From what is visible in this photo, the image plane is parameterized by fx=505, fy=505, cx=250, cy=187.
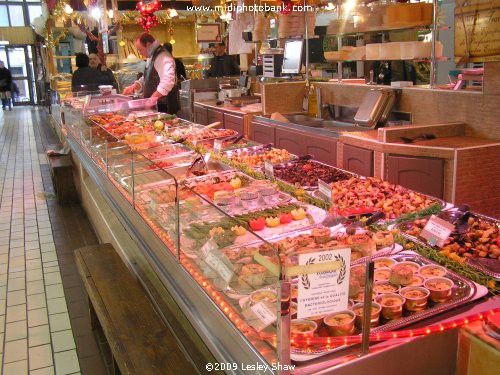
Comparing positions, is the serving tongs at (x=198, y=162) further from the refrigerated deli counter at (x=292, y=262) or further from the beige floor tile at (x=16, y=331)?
the beige floor tile at (x=16, y=331)

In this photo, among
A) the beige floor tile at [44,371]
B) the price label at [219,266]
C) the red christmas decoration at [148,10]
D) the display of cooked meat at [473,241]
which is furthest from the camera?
the red christmas decoration at [148,10]

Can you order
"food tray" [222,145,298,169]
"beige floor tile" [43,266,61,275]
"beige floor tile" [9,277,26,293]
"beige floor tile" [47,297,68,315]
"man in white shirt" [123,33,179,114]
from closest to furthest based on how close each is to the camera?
"beige floor tile" [47,297,68,315]
"food tray" [222,145,298,169]
"beige floor tile" [9,277,26,293]
"beige floor tile" [43,266,61,275]
"man in white shirt" [123,33,179,114]

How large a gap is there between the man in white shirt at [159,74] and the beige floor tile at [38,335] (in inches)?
164

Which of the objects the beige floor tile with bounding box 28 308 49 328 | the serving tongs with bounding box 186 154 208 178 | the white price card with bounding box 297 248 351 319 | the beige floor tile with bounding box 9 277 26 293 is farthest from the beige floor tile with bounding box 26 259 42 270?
the white price card with bounding box 297 248 351 319

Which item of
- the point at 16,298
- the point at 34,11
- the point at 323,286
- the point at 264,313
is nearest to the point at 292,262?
the point at 323,286

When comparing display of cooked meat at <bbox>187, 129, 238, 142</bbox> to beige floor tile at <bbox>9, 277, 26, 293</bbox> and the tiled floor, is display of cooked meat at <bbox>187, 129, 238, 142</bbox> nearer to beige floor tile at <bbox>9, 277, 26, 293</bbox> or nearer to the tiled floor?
the tiled floor

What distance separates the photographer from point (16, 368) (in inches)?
140

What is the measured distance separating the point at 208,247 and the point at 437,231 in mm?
1142

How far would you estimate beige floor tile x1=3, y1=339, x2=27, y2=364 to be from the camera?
3.69 metres

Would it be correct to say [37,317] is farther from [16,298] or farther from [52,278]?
[52,278]

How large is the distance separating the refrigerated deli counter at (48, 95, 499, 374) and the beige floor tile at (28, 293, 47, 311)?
2.78ft

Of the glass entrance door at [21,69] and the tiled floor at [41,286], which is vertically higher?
the glass entrance door at [21,69]

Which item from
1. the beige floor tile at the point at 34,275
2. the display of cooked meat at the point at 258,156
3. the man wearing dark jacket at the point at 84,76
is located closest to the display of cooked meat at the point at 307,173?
the display of cooked meat at the point at 258,156

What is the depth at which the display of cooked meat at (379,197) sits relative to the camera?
304cm
